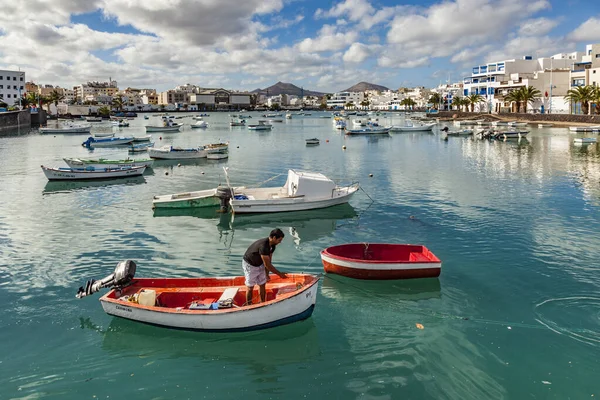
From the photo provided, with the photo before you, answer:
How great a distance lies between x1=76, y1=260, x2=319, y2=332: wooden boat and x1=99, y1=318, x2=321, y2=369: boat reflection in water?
0.92ft

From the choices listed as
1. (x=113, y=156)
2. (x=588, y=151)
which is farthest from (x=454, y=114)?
(x=113, y=156)

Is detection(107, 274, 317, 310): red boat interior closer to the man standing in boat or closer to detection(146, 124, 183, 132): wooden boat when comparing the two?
the man standing in boat

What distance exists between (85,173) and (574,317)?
37.7 m

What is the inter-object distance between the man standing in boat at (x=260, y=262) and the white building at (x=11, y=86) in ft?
583

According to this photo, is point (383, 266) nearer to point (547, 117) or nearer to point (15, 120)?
point (547, 117)

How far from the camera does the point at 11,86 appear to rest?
15850 centimetres

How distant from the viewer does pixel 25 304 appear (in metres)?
14.7

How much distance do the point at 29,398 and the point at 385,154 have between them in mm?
57442

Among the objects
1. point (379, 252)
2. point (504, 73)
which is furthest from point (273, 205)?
point (504, 73)

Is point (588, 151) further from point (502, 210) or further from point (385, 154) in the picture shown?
point (502, 210)

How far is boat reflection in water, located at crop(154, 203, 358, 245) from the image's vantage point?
80.1 ft

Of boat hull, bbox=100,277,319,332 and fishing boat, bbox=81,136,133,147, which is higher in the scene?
fishing boat, bbox=81,136,133,147

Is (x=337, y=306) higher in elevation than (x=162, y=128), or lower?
lower

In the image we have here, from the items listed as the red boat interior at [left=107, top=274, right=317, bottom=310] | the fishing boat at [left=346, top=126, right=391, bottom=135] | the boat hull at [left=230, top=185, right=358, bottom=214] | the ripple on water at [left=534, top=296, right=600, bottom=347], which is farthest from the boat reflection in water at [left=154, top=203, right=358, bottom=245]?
the fishing boat at [left=346, top=126, right=391, bottom=135]
